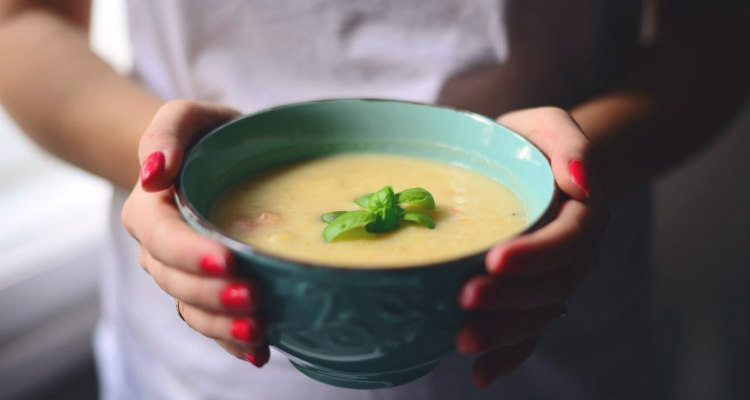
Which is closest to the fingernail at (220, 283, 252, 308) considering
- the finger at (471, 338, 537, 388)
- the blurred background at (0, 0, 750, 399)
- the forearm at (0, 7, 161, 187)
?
the finger at (471, 338, 537, 388)

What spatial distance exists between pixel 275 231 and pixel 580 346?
1.89 ft

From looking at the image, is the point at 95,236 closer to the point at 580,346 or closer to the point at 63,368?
the point at 63,368

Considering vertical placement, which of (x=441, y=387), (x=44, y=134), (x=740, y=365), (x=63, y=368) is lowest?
(x=63, y=368)

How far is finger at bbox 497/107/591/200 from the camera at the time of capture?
23.9 inches

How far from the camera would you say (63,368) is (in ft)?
5.19

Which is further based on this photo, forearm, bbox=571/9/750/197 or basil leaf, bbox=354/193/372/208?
forearm, bbox=571/9/750/197

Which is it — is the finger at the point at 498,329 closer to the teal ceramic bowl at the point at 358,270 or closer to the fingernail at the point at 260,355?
the teal ceramic bowl at the point at 358,270

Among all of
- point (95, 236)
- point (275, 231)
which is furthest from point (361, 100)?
point (95, 236)

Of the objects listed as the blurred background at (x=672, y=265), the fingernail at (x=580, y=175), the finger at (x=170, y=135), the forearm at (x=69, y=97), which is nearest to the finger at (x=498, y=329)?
the fingernail at (x=580, y=175)

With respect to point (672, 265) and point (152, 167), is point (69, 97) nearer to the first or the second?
point (152, 167)

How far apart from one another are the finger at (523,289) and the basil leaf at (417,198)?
0.47 feet

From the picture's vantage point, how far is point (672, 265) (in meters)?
1.63

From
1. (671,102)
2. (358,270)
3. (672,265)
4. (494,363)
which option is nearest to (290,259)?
(358,270)

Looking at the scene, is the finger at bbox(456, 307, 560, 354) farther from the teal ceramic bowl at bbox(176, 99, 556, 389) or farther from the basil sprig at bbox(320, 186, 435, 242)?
the basil sprig at bbox(320, 186, 435, 242)
